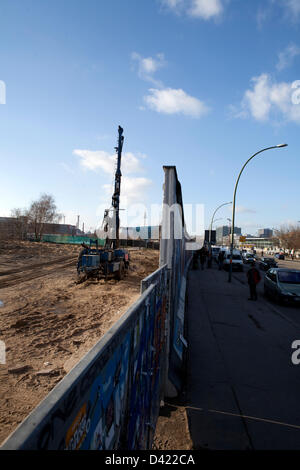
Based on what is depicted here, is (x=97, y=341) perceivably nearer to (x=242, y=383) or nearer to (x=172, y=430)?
(x=172, y=430)

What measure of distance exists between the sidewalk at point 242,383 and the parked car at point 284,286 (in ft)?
8.31

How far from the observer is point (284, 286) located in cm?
1177

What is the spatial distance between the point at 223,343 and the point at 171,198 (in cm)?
422

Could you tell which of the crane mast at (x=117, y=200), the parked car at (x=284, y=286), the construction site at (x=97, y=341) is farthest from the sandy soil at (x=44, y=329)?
the parked car at (x=284, y=286)

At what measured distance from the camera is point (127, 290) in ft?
47.1

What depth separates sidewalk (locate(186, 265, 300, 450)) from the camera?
11.7ft

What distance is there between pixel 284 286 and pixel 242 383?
26.3ft

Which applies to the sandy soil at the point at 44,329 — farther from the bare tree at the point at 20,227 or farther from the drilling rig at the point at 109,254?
the bare tree at the point at 20,227

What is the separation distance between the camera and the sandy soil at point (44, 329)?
473 centimetres

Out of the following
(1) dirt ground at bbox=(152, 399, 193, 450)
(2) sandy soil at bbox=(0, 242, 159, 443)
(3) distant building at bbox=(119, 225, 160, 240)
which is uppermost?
(3) distant building at bbox=(119, 225, 160, 240)

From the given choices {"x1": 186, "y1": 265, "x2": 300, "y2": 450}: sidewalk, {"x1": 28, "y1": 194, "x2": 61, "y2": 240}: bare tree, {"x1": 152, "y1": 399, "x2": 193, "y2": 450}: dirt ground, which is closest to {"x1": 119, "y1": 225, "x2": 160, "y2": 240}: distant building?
{"x1": 28, "y1": 194, "x2": 61, "y2": 240}: bare tree

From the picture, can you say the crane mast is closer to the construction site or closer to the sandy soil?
the construction site

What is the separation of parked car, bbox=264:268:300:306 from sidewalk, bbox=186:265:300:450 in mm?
2534
